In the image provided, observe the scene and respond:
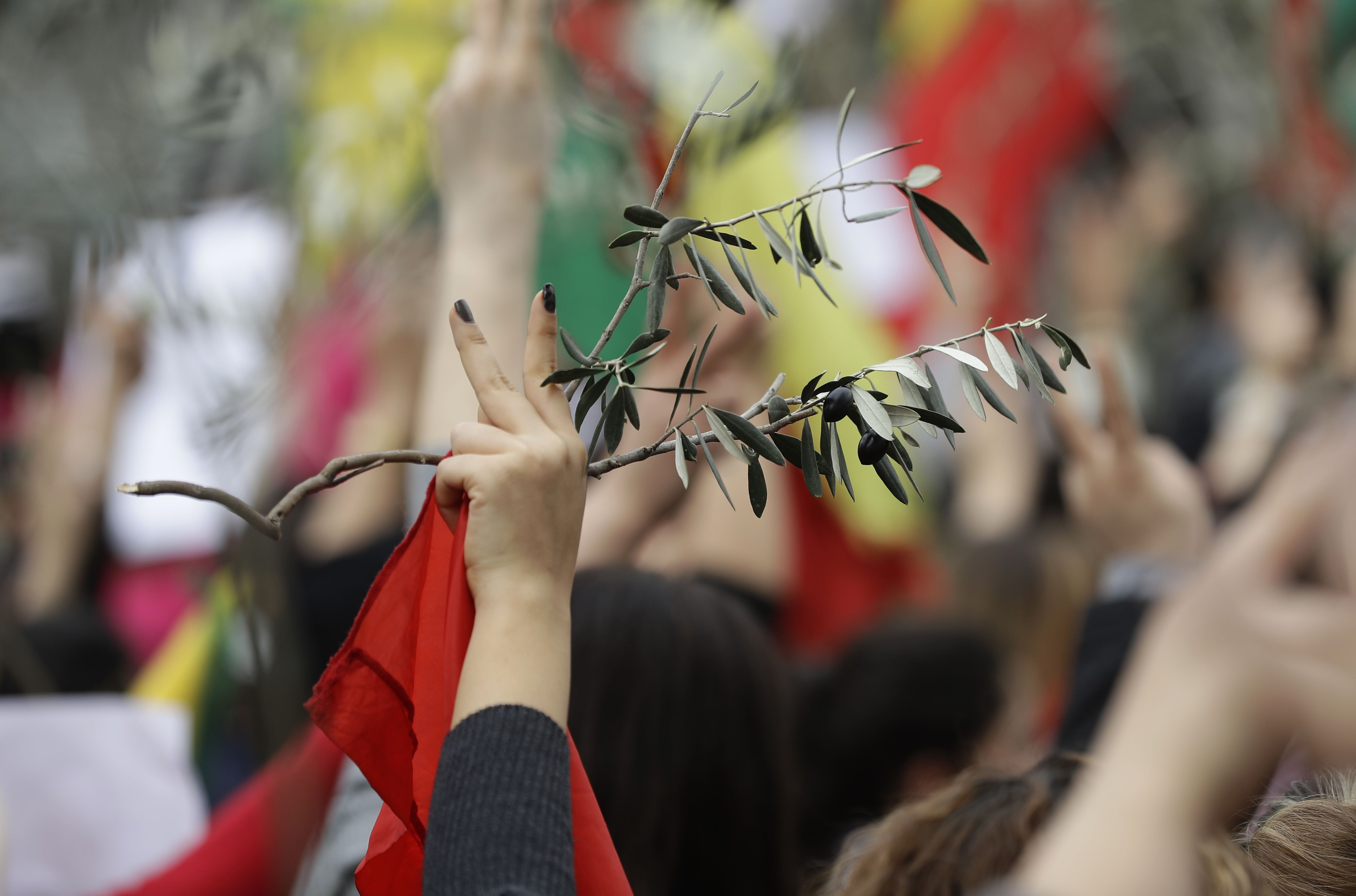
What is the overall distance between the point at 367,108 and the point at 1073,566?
4.87ft

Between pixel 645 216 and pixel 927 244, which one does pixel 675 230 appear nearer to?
pixel 645 216

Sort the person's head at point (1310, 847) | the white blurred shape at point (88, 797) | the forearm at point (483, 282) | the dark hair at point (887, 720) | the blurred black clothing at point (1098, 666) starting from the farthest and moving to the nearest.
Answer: the dark hair at point (887, 720), the white blurred shape at point (88, 797), the blurred black clothing at point (1098, 666), the forearm at point (483, 282), the person's head at point (1310, 847)

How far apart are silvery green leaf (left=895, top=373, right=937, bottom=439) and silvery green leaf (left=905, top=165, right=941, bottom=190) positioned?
10cm

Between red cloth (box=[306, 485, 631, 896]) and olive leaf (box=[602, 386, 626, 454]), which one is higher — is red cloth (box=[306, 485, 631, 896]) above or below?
below

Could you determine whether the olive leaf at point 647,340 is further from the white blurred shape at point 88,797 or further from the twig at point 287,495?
the white blurred shape at point 88,797

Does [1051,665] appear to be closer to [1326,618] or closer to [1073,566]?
[1073,566]

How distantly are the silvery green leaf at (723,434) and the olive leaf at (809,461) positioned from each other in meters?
0.03

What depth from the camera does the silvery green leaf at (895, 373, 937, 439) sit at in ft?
Answer: 2.14

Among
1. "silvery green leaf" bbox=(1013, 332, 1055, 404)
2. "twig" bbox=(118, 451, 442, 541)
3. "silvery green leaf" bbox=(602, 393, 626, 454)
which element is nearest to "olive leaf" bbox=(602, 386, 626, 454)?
"silvery green leaf" bbox=(602, 393, 626, 454)

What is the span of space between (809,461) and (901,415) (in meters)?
0.06

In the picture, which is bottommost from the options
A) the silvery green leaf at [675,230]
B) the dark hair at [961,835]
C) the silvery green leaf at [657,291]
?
the dark hair at [961,835]

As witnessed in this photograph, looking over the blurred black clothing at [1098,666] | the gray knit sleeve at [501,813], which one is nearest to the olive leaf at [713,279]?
the gray knit sleeve at [501,813]

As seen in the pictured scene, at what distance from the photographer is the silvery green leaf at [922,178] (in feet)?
2.16

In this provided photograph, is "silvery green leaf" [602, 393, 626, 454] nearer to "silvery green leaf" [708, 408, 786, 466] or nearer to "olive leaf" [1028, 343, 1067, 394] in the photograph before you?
"silvery green leaf" [708, 408, 786, 466]
